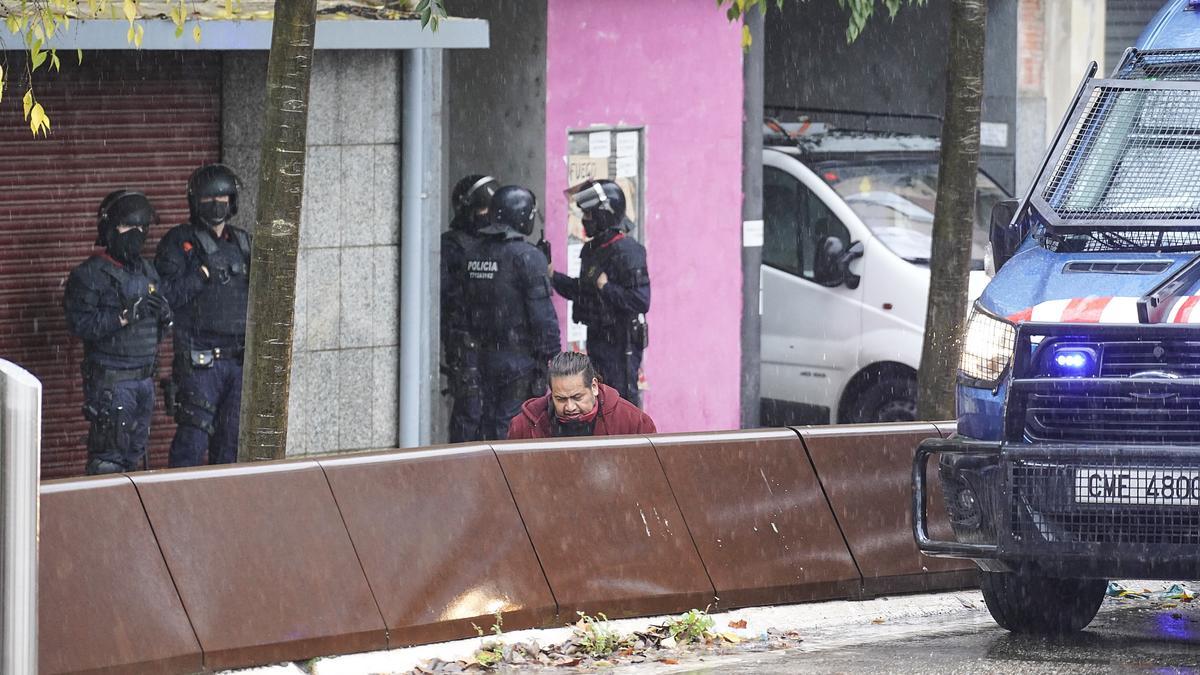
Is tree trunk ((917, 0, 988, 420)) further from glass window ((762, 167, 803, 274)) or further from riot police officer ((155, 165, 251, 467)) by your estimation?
riot police officer ((155, 165, 251, 467))

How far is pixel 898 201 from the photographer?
15109 millimetres

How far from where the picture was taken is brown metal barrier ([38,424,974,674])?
776cm

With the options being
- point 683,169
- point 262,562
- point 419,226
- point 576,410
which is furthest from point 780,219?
point 262,562

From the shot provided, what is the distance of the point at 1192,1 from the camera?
9555 mm

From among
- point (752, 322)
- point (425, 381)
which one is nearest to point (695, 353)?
point (752, 322)

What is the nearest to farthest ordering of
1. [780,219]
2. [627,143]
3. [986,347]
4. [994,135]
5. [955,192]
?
1. [986,347]
2. [955,192]
3. [627,143]
4. [780,219]
5. [994,135]

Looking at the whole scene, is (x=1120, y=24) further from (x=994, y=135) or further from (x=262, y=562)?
(x=262, y=562)

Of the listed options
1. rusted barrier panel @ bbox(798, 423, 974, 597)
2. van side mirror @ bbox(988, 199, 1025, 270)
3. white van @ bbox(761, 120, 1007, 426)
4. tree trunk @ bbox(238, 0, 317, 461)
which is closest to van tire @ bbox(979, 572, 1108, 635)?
rusted barrier panel @ bbox(798, 423, 974, 597)

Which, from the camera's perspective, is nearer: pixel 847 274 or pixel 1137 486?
pixel 1137 486

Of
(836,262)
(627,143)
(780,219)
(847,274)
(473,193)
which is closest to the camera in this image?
(473,193)

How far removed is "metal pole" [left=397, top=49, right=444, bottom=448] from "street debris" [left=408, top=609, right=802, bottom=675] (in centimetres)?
391

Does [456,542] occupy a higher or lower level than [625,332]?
lower

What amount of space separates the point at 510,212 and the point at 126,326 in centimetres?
237

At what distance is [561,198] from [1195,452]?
23.4 feet
